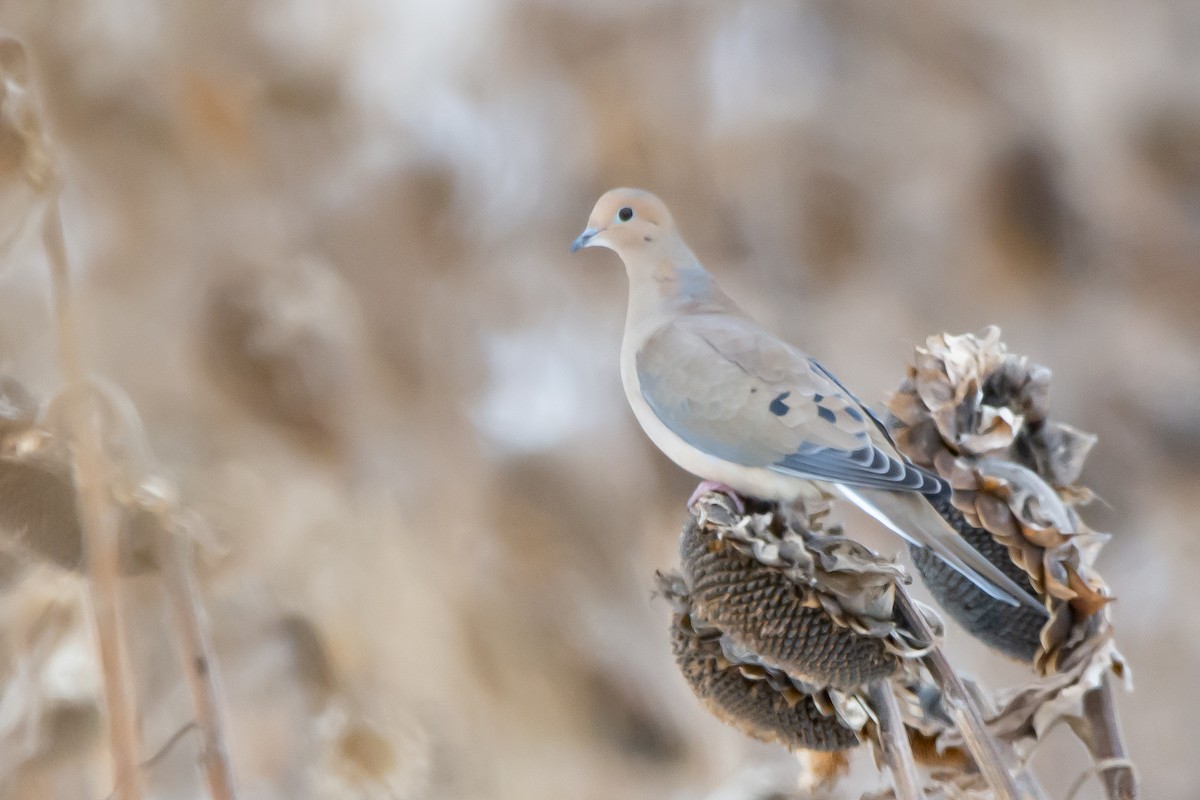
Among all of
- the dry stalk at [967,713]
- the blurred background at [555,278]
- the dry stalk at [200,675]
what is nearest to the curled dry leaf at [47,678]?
the dry stalk at [200,675]

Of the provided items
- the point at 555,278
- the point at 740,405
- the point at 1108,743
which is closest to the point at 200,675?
the point at 740,405

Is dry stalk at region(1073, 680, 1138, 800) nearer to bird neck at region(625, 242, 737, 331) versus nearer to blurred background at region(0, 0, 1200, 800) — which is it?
bird neck at region(625, 242, 737, 331)

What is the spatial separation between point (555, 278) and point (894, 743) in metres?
0.79

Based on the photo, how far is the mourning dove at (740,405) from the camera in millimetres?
508

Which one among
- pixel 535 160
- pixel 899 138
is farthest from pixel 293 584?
pixel 899 138

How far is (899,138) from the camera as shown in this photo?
1167 mm

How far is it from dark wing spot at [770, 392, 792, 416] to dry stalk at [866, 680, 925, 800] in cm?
16

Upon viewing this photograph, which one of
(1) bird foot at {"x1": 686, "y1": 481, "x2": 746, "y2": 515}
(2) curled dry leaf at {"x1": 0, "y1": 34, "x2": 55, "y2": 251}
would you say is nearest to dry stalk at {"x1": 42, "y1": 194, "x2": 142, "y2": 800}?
(2) curled dry leaf at {"x1": 0, "y1": 34, "x2": 55, "y2": 251}

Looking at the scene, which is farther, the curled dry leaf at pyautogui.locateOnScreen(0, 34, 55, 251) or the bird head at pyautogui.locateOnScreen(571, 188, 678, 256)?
the bird head at pyautogui.locateOnScreen(571, 188, 678, 256)

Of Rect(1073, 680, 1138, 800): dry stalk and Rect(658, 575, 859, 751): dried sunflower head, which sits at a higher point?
Rect(1073, 680, 1138, 800): dry stalk

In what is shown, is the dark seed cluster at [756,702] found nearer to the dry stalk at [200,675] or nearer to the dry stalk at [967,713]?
the dry stalk at [967,713]

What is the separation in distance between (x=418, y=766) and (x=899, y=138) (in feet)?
2.81

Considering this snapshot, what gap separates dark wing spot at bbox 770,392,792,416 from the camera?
0.55 meters

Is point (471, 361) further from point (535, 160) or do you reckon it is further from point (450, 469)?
point (535, 160)
